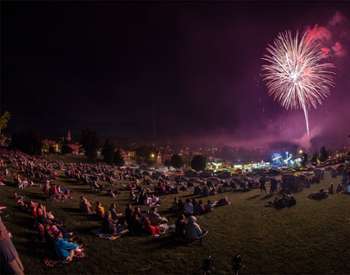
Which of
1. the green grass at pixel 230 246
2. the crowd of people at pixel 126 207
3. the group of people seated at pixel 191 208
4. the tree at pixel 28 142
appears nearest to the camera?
the green grass at pixel 230 246

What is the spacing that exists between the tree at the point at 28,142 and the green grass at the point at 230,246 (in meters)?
51.0

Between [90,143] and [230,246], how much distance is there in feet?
246

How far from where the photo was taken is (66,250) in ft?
42.0

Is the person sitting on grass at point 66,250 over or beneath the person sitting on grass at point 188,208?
beneath

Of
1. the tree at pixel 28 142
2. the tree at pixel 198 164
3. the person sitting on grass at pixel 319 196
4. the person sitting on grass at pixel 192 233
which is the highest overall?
the tree at pixel 28 142

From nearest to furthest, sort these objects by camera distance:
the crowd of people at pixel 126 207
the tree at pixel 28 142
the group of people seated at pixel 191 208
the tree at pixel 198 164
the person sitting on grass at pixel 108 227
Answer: the crowd of people at pixel 126 207, the person sitting on grass at pixel 108 227, the group of people seated at pixel 191 208, the tree at pixel 28 142, the tree at pixel 198 164

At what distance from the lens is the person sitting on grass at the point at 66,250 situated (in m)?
12.6

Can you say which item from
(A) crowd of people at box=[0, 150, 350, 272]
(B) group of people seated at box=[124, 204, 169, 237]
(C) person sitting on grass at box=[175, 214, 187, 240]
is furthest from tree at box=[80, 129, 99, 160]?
(C) person sitting on grass at box=[175, 214, 187, 240]

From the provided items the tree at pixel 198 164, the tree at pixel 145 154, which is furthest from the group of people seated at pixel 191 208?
the tree at pixel 145 154

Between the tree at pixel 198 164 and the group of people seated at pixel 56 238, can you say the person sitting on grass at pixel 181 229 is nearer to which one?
the group of people seated at pixel 56 238

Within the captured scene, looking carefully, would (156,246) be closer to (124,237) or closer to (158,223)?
(124,237)

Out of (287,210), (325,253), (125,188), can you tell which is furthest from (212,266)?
(125,188)

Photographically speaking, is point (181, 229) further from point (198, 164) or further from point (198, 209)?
point (198, 164)

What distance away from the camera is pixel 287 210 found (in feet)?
66.6
